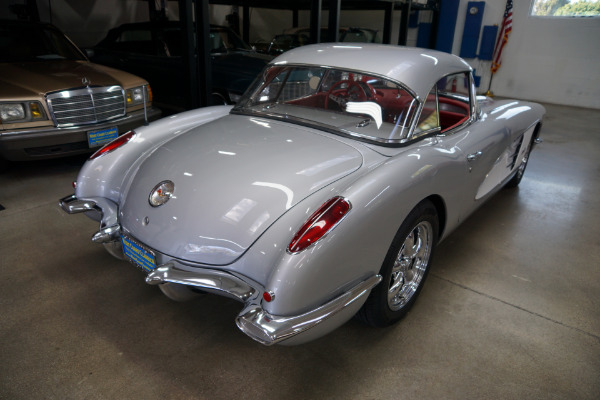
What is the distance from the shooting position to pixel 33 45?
4.57 metres

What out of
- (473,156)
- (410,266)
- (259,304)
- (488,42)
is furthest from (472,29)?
(259,304)

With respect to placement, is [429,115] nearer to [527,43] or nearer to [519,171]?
[519,171]

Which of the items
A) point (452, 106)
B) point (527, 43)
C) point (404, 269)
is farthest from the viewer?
point (527, 43)

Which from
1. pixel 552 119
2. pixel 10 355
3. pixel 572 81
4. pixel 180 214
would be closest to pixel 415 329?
pixel 180 214

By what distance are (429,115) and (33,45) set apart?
177 inches

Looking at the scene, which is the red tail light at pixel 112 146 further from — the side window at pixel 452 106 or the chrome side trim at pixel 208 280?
the side window at pixel 452 106

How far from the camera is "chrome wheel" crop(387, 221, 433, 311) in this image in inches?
81.2

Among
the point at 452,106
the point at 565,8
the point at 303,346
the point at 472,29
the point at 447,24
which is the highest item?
the point at 565,8

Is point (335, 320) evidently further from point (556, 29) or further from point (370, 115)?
point (556, 29)

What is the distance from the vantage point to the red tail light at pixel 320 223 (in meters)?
1.52

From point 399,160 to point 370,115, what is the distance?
1.42ft

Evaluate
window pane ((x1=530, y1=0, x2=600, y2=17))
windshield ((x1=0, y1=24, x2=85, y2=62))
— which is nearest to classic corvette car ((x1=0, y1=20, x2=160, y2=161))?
windshield ((x1=0, y1=24, x2=85, y2=62))

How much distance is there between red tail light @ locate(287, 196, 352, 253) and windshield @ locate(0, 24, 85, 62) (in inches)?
171

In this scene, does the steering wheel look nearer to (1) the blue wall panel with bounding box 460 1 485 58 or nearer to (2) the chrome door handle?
(2) the chrome door handle
